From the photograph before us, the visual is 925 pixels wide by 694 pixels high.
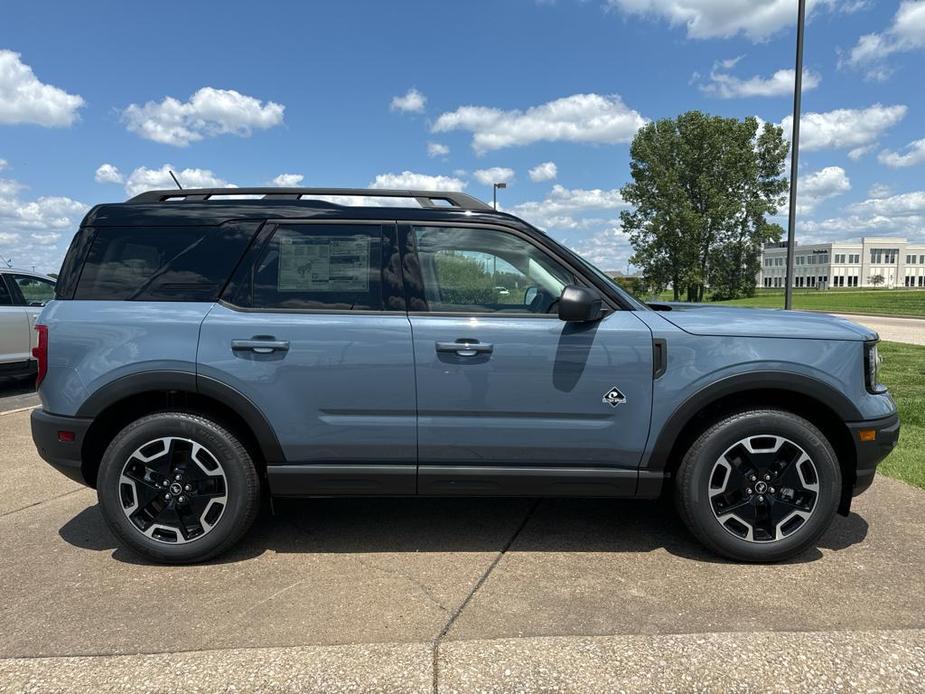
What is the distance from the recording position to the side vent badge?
3.19 metres

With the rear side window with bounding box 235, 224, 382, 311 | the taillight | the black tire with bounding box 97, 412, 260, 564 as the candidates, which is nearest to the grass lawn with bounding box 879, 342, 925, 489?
the rear side window with bounding box 235, 224, 382, 311

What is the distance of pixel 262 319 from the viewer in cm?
324

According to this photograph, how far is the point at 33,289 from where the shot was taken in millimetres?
8828

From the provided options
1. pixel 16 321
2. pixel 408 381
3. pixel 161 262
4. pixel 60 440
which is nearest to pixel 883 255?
pixel 16 321

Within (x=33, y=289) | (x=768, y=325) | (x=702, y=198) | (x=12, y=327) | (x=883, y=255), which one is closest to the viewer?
(x=768, y=325)

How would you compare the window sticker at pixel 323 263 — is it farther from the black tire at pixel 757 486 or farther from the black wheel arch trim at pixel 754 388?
the black tire at pixel 757 486

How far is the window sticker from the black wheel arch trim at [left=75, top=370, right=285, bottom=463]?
2.02 ft

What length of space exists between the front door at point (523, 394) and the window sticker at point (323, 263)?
27cm

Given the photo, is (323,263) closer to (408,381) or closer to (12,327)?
(408,381)

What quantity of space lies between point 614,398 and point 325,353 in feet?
4.90

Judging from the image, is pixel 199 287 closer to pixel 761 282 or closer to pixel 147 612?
pixel 147 612

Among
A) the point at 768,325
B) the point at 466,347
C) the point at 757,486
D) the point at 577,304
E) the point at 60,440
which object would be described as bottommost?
the point at 757,486

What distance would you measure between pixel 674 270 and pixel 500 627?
120ft

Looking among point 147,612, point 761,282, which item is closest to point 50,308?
point 147,612
